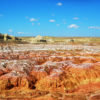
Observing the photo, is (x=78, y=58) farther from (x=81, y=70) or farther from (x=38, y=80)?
(x=38, y=80)

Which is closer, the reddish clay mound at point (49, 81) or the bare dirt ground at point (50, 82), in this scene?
the bare dirt ground at point (50, 82)

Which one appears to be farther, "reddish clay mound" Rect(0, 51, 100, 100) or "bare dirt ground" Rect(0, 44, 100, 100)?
"reddish clay mound" Rect(0, 51, 100, 100)

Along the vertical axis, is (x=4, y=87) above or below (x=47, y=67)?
below

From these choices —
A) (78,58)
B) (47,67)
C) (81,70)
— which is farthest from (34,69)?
(78,58)

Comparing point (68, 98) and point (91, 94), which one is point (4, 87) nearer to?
point (68, 98)

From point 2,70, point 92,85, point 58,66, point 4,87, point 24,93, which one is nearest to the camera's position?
point 24,93

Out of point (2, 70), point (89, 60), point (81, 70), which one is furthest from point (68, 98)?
point (89, 60)

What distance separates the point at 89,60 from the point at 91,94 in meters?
6.60

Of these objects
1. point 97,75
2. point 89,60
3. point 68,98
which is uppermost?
point 89,60

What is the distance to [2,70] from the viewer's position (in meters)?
10.9

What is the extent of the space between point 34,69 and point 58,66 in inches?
83.5

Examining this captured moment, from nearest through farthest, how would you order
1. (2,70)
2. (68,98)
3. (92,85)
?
(68,98), (92,85), (2,70)

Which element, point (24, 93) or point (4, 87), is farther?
point (4, 87)

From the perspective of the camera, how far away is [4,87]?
8.95 meters
